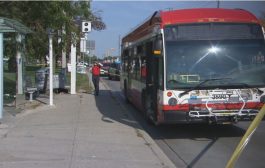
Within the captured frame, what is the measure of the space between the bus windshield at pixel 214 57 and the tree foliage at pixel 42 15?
25.6 ft

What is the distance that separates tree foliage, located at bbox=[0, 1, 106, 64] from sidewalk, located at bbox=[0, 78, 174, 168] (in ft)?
12.2

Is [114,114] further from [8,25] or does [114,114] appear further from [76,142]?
[76,142]

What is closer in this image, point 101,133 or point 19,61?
point 101,133

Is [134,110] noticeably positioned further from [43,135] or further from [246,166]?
[246,166]

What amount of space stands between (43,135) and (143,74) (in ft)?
13.2

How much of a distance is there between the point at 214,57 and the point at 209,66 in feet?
0.77

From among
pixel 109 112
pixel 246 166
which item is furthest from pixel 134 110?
pixel 246 166

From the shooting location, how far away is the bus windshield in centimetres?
1166

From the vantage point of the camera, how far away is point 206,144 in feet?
38.0

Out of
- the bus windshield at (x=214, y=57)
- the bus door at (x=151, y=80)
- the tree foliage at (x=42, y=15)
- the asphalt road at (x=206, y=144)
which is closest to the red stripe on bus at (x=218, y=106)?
the bus windshield at (x=214, y=57)

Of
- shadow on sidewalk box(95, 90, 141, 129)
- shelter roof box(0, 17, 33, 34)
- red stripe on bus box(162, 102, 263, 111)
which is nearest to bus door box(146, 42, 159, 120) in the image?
shadow on sidewalk box(95, 90, 141, 129)

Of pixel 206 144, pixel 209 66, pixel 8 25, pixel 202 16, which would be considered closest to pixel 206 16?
pixel 202 16

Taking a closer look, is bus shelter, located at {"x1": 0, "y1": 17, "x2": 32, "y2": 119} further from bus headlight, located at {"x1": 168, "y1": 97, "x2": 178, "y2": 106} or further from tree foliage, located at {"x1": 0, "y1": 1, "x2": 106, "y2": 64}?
bus headlight, located at {"x1": 168, "y1": 97, "x2": 178, "y2": 106}

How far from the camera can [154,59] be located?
12.7m
